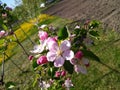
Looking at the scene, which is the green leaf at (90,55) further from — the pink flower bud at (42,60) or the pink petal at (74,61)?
the pink flower bud at (42,60)

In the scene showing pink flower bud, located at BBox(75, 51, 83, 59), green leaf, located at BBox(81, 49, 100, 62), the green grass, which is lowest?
the green grass

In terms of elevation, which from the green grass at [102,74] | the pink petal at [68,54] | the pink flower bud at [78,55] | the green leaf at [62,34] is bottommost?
the green grass at [102,74]

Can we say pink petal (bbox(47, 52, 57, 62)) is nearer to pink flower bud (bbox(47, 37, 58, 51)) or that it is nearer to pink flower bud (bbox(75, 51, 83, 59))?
pink flower bud (bbox(47, 37, 58, 51))

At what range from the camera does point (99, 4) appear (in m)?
13.3

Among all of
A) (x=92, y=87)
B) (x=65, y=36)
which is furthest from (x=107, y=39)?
(x=65, y=36)

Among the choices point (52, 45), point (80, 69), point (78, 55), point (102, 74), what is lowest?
point (102, 74)

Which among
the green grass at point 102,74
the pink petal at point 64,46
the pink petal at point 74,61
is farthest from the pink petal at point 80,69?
the green grass at point 102,74

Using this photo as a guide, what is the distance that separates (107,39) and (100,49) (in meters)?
0.38

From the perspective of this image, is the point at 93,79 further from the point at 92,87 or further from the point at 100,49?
the point at 100,49

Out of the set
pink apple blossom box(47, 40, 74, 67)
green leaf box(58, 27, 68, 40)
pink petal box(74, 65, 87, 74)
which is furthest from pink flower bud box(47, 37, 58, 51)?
pink petal box(74, 65, 87, 74)

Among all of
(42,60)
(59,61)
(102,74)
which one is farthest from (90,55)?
(102,74)

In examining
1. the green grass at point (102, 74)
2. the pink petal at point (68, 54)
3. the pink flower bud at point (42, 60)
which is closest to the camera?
the pink petal at point (68, 54)

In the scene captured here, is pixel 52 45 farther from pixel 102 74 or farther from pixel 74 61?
pixel 102 74

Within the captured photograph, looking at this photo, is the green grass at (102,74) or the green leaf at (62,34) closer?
the green leaf at (62,34)
